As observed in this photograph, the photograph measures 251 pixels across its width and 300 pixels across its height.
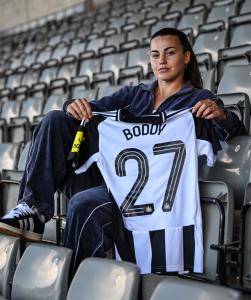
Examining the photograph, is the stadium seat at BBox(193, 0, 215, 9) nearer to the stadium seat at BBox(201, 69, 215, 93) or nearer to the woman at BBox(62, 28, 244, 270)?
the stadium seat at BBox(201, 69, 215, 93)

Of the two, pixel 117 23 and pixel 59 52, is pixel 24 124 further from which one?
pixel 117 23

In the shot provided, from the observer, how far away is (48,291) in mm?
1658

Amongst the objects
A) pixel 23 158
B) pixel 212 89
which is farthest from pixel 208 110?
pixel 23 158

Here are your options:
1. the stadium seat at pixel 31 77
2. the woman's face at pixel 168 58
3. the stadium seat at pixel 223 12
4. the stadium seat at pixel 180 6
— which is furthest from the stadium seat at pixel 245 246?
the stadium seat at pixel 180 6

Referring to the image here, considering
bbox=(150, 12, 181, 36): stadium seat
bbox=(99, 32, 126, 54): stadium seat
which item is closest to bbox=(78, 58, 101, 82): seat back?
bbox=(99, 32, 126, 54): stadium seat

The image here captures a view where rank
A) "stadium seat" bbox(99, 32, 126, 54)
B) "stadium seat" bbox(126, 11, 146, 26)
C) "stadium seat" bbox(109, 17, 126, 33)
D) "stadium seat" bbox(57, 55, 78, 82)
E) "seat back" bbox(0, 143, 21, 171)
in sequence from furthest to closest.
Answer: "stadium seat" bbox(109, 17, 126, 33) → "stadium seat" bbox(126, 11, 146, 26) → "stadium seat" bbox(99, 32, 126, 54) → "stadium seat" bbox(57, 55, 78, 82) → "seat back" bbox(0, 143, 21, 171)

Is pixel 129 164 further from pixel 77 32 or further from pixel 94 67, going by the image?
pixel 77 32

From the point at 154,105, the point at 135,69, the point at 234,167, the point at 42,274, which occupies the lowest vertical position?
the point at 42,274

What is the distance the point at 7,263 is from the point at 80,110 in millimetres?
675

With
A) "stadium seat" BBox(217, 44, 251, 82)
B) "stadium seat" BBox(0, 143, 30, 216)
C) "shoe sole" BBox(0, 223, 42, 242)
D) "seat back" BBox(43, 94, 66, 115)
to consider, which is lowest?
"shoe sole" BBox(0, 223, 42, 242)

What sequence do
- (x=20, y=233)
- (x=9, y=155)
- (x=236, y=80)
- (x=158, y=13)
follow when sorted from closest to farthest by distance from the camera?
1. (x=20, y=233)
2. (x=236, y=80)
3. (x=9, y=155)
4. (x=158, y=13)

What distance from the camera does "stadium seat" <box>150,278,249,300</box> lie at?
1186mm

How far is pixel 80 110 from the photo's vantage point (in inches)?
88.7

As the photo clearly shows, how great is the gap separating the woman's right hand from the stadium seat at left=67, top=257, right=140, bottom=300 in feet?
2.65
